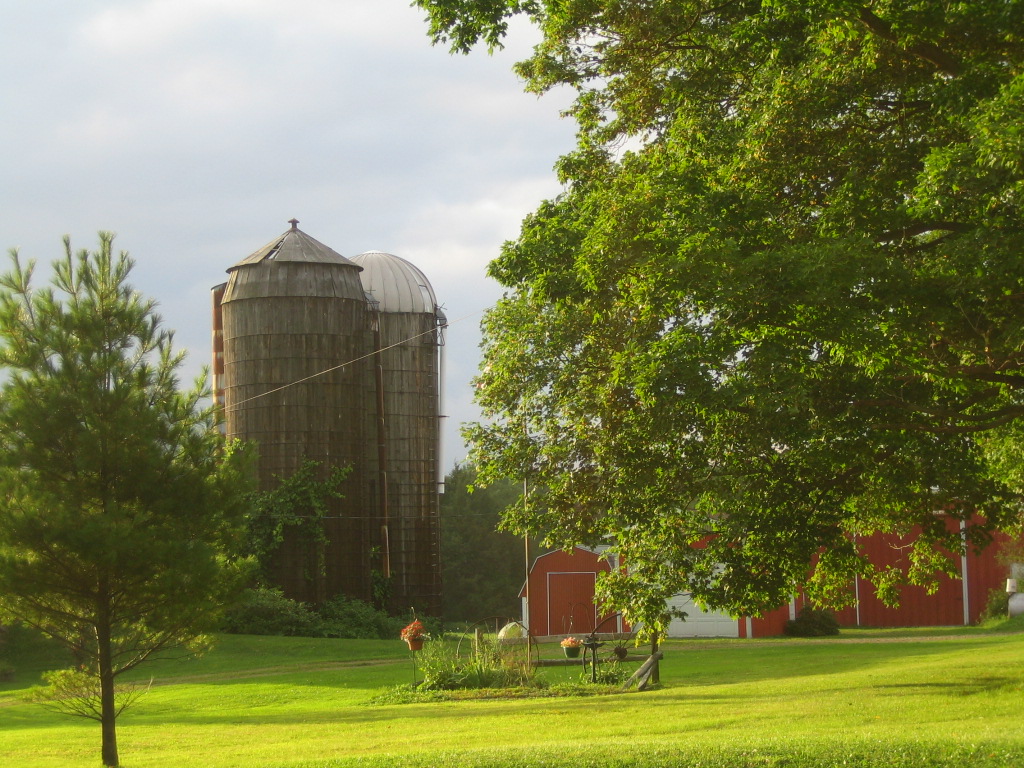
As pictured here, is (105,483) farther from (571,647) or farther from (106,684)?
(571,647)

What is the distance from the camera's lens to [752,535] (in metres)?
10.9

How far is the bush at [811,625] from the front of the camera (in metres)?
33.5

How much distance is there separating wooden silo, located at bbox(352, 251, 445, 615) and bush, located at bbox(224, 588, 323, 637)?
4.52m

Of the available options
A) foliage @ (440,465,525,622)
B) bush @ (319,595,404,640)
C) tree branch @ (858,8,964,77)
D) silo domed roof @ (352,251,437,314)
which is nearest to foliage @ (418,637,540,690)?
bush @ (319,595,404,640)

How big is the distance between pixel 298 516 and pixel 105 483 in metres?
24.1

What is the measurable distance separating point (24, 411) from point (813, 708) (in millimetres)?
9988

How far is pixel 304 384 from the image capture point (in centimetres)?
3634

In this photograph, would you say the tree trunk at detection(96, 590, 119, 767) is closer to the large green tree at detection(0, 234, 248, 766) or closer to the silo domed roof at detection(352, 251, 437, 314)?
the large green tree at detection(0, 234, 248, 766)

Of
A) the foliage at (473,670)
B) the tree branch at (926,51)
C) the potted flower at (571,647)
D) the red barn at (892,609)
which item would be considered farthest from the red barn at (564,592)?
the tree branch at (926,51)

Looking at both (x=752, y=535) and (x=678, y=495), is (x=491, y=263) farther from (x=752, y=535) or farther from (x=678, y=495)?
(x=752, y=535)

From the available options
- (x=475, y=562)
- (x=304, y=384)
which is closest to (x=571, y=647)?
(x=304, y=384)

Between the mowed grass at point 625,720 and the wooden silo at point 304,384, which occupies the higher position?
the wooden silo at point 304,384

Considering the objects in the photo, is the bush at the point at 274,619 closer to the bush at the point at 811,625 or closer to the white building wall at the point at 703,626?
the white building wall at the point at 703,626

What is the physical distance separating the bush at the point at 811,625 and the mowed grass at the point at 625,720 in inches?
290
